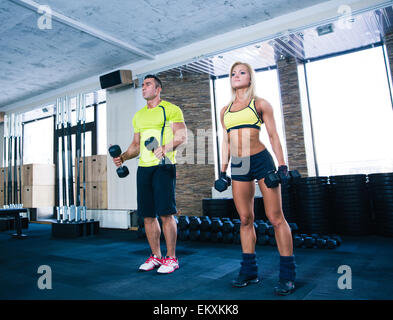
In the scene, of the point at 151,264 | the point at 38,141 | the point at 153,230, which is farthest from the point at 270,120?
the point at 38,141

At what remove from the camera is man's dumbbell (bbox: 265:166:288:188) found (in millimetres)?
1583

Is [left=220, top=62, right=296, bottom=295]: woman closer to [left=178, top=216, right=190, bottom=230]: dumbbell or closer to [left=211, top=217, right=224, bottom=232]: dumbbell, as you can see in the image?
[left=211, top=217, right=224, bottom=232]: dumbbell

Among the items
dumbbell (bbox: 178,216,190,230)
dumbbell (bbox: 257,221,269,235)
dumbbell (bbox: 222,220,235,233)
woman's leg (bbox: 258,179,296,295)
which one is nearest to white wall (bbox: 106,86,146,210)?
dumbbell (bbox: 178,216,190,230)

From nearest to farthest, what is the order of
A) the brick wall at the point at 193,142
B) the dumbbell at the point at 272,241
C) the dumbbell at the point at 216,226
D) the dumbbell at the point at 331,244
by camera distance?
the dumbbell at the point at 331,244, the dumbbell at the point at 272,241, the dumbbell at the point at 216,226, the brick wall at the point at 193,142

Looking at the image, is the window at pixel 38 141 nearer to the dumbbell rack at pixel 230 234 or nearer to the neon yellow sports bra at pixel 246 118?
the dumbbell rack at pixel 230 234

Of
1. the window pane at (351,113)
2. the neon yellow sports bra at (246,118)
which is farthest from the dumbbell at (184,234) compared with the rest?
the window pane at (351,113)

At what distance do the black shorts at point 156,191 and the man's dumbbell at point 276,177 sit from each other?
0.81m

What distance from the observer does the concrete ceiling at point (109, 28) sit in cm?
370

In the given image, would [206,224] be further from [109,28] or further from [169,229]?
[109,28]

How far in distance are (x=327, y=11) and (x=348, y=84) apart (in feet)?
5.73

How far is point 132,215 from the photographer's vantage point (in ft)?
16.9

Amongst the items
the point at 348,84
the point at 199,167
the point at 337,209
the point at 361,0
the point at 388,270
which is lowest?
the point at 388,270

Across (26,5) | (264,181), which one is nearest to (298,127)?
(264,181)
